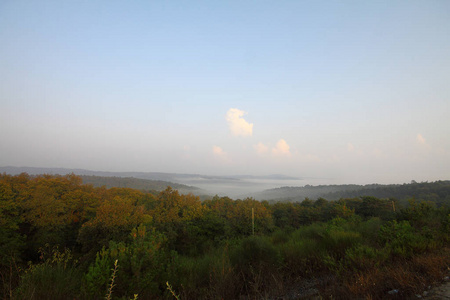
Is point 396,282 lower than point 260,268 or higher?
higher

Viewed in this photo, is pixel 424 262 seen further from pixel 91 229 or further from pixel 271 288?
pixel 91 229

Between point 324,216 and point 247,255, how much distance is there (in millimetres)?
24326

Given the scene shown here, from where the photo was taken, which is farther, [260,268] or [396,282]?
[260,268]

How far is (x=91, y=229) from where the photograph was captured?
17.4 meters

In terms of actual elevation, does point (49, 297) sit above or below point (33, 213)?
above

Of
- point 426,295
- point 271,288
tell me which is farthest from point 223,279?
point 426,295

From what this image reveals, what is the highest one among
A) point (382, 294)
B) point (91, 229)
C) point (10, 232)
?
point (382, 294)

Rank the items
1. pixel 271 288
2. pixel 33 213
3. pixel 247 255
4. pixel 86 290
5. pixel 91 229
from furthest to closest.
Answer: pixel 33 213 < pixel 91 229 < pixel 247 255 < pixel 271 288 < pixel 86 290

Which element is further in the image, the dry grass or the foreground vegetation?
the foreground vegetation

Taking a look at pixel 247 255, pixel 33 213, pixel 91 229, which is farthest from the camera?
pixel 33 213

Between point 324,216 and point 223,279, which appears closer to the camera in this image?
point 223,279

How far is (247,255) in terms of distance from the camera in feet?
19.4

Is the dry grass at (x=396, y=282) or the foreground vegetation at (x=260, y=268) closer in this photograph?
the dry grass at (x=396, y=282)

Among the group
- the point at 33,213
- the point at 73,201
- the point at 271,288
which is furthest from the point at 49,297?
the point at 73,201
